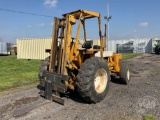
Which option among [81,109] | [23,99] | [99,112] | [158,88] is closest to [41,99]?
[23,99]

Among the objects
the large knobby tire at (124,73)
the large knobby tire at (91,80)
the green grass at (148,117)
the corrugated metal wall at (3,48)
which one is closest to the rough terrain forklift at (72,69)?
the large knobby tire at (91,80)

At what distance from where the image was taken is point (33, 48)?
25.1 metres

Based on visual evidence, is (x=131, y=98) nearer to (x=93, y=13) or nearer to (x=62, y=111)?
(x=62, y=111)

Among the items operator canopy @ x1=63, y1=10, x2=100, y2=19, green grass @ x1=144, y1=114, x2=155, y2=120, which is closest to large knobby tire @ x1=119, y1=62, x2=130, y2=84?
operator canopy @ x1=63, y1=10, x2=100, y2=19

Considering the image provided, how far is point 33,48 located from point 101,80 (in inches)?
762

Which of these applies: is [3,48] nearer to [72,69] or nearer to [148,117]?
[72,69]

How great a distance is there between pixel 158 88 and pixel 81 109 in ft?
12.3

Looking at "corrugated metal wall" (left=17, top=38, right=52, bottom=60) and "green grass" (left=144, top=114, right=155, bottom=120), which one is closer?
"green grass" (left=144, top=114, right=155, bottom=120)

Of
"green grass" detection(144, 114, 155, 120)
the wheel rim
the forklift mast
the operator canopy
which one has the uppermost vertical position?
the operator canopy

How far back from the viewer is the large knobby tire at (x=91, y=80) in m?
5.92

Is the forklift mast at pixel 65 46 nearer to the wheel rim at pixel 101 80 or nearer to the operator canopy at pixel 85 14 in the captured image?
the operator canopy at pixel 85 14

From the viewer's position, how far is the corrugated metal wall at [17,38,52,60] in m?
24.3

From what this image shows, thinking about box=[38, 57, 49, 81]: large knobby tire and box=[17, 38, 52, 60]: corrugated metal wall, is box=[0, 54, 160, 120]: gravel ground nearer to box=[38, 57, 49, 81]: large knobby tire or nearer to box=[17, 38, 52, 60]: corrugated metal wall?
box=[38, 57, 49, 81]: large knobby tire

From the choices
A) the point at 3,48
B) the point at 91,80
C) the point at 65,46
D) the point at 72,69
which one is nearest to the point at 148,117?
the point at 91,80
